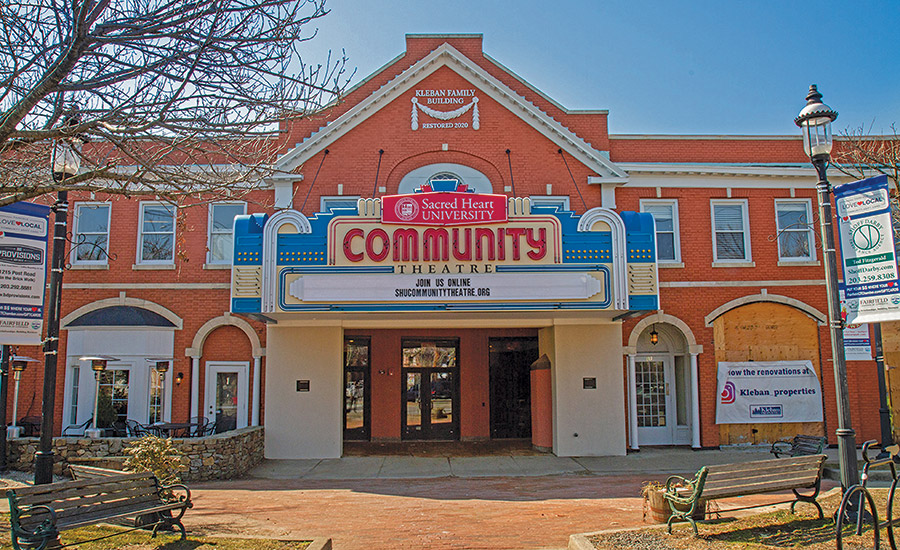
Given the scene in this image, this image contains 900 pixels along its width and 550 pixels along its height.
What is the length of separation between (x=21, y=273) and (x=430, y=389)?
1122 centimetres

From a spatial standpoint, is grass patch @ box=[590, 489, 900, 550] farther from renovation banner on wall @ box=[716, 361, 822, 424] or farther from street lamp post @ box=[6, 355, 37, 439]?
street lamp post @ box=[6, 355, 37, 439]

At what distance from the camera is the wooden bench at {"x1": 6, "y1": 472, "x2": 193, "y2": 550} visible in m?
7.25

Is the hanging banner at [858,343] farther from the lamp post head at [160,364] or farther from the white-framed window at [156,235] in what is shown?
the white-framed window at [156,235]

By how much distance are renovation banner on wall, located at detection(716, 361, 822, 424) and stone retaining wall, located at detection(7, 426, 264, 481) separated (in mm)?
12360

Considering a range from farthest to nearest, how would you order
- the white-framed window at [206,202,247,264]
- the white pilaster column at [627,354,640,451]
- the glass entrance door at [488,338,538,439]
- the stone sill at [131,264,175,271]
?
1. the glass entrance door at [488,338,538,439]
2. the white-framed window at [206,202,247,264]
3. the stone sill at [131,264,175,271]
4. the white pilaster column at [627,354,640,451]

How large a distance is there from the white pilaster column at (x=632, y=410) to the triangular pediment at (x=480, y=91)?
5061 millimetres

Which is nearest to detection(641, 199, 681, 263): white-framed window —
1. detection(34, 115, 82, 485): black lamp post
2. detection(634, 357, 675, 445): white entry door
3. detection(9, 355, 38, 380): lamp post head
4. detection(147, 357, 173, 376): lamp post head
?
detection(634, 357, 675, 445): white entry door

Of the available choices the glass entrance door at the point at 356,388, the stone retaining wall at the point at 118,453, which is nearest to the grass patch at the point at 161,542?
the stone retaining wall at the point at 118,453

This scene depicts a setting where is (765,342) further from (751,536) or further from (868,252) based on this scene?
(751,536)

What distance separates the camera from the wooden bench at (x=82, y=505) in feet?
23.8

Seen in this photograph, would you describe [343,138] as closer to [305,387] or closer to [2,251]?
[305,387]

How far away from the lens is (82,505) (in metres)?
7.75

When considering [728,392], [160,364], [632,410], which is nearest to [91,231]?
[160,364]

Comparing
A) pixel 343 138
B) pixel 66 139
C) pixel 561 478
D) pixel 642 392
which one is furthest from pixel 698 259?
pixel 66 139
